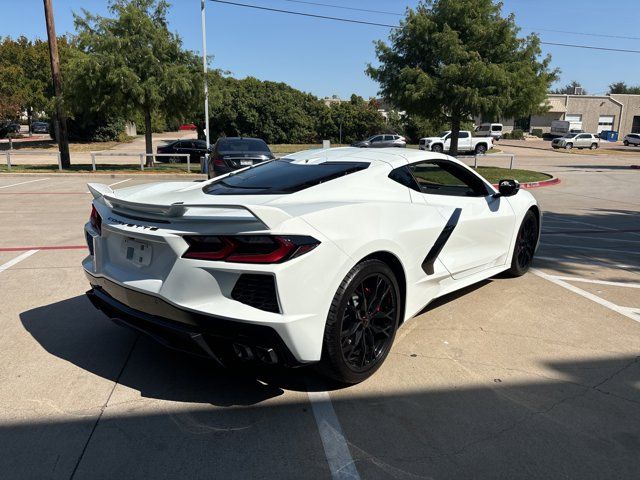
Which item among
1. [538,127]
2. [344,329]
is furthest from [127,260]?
[538,127]

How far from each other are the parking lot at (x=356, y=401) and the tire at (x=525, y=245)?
439 mm

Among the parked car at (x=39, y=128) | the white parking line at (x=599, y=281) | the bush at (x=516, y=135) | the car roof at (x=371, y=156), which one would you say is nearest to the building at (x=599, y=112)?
the bush at (x=516, y=135)

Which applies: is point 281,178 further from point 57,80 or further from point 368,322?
point 57,80

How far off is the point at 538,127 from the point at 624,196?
68.8 meters

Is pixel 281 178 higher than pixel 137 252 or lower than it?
higher

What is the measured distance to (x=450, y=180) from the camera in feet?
16.9

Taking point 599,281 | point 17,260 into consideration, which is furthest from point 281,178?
point 17,260

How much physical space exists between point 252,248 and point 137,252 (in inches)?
33.0

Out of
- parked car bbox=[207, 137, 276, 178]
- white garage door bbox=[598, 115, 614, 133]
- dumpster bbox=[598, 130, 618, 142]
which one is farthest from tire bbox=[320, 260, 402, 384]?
white garage door bbox=[598, 115, 614, 133]

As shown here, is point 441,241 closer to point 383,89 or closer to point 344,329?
point 344,329

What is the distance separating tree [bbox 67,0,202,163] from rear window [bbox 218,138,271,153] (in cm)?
634

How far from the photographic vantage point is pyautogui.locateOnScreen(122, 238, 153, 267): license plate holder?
311cm

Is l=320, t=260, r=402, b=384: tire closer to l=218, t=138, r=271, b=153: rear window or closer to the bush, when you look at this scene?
l=218, t=138, r=271, b=153: rear window

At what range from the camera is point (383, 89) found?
2194 centimetres
